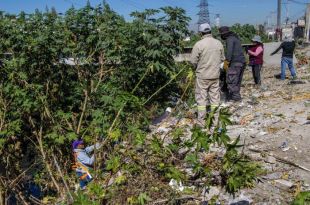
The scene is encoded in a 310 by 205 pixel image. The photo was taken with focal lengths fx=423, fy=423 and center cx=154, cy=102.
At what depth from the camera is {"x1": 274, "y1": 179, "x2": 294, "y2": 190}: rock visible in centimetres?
459

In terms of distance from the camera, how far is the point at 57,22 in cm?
673

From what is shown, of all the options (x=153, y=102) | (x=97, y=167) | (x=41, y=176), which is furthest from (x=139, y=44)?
(x=97, y=167)

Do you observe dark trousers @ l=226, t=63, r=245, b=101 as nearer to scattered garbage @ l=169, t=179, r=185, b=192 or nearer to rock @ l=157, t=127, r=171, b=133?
rock @ l=157, t=127, r=171, b=133

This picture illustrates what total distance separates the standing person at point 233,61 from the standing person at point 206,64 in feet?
5.47

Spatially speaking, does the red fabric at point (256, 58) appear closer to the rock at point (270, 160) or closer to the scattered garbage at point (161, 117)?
the scattered garbage at point (161, 117)

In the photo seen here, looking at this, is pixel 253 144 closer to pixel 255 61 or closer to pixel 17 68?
pixel 17 68

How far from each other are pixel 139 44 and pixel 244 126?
88.9 inches

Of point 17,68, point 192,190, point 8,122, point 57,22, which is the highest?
point 57,22

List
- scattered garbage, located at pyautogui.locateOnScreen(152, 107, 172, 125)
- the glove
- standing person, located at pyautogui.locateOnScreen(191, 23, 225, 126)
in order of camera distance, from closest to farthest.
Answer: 1. standing person, located at pyautogui.locateOnScreen(191, 23, 225, 126)
2. scattered garbage, located at pyautogui.locateOnScreen(152, 107, 172, 125)
3. the glove

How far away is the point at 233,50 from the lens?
863 cm

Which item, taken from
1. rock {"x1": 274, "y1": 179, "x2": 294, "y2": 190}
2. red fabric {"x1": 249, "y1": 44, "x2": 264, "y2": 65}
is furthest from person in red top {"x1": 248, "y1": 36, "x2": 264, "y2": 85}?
rock {"x1": 274, "y1": 179, "x2": 294, "y2": 190}

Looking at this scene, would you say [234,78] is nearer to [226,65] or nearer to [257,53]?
[226,65]

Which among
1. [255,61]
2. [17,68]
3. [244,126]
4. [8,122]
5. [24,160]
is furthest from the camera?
[255,61]

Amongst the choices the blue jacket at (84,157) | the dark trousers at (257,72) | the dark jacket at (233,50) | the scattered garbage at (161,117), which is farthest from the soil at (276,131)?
the blue jacket at (84,157)
